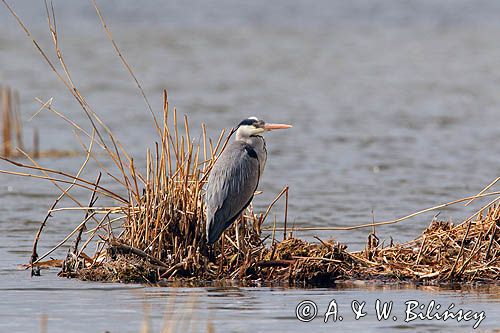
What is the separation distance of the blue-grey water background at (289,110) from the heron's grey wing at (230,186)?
54 cm

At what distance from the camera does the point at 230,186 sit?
863 centimetres

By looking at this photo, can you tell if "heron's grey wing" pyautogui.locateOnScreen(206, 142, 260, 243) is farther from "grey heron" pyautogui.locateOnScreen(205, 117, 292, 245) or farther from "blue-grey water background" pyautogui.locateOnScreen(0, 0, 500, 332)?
"blue-grey water background" pyautogui.locateOnScreen(0, 0, 500, 332)

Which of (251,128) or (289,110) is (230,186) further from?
(289,110)

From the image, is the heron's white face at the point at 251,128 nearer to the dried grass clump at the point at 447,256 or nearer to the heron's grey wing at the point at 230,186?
the heron's grey wing at the point at 230,186

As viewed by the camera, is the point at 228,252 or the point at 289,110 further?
the point at 289,110

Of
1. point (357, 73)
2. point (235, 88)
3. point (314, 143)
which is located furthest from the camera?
point (357, 73)

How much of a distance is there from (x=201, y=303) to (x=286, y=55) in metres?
24.4

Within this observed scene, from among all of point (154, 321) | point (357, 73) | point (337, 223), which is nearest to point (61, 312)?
point (154, 321)

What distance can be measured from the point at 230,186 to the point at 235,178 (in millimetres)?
110

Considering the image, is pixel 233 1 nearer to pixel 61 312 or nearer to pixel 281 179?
pixel 281 179

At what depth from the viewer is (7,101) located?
16328 millimetres

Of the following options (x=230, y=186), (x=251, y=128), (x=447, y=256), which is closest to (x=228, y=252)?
(x=230, y=186)

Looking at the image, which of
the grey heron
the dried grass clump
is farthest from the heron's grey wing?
the dried grass clump

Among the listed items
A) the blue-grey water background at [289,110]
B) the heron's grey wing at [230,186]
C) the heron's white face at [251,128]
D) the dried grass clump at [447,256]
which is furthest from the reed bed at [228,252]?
the heron's white face at [251,128]
